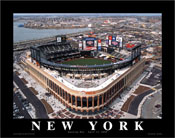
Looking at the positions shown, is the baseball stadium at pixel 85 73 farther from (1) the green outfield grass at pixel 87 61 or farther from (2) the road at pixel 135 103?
(2) the road at pixel 135 103

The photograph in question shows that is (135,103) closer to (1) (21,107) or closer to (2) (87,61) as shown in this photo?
(2) (87,61)

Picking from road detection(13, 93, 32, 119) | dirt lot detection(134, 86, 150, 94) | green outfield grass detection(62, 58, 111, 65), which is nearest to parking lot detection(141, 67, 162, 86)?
dirt lot detection(134, 86, 150, 94)

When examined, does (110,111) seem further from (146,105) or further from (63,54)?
(63,54)

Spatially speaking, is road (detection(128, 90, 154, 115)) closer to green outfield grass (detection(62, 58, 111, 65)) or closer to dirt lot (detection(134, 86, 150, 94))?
dirt lot (detection(134, 86, 150, 94))

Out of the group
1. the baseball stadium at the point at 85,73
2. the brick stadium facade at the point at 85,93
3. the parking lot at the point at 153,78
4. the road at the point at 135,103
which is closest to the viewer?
the brick stadium facade at the point at 85,93

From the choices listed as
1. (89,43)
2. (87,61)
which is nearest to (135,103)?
(87,61)

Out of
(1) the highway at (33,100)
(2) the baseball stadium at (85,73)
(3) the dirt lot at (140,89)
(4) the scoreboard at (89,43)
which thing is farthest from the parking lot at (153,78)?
(1) the highway at (33,100)

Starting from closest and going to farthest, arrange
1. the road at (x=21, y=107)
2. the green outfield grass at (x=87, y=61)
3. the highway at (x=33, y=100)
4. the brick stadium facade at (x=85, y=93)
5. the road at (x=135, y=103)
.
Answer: the brick stadium facade at (x=85, y=93) → the road at (x=21, y=107) → the highway at (x=33, y=100) → the road at (x=135, y=103) → the green outfield grass at (x=87, y=61)


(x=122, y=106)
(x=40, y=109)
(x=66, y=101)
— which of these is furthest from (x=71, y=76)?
(x=122, y=106)
